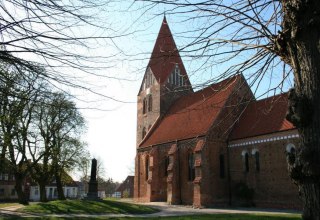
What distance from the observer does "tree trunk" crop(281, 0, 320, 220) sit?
346 centimetres

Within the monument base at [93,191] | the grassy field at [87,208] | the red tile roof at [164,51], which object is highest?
the red tile roof at [164,51]

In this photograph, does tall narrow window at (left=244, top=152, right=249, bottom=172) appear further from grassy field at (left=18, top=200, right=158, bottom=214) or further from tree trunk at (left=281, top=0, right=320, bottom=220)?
tree trunk at (left=281, top=0, right=320, bottom=220)

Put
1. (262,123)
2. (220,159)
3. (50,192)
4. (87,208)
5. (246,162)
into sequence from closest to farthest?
1. (87,208)
2. (262,123)
3. (246,162)
4. (220,159)
5. (50,192)

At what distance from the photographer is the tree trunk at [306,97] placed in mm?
3459

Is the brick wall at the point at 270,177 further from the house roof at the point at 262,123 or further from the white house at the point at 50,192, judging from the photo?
the white house at the point at 50,192

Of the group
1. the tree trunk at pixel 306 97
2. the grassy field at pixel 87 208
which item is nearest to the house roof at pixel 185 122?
the grassy field at pixel 87 208

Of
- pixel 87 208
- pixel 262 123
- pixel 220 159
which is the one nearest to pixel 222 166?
pixel 220 159

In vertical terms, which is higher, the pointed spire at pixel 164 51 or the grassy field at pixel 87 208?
the pointed spire at pixel 164 51

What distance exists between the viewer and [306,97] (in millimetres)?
3646

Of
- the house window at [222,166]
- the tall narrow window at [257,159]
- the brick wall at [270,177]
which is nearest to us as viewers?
the brick wall at [270,177]

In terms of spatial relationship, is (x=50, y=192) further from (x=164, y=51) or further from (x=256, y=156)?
(x=164, y=51)

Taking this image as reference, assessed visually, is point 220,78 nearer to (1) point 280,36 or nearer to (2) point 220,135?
(1) point 280,36

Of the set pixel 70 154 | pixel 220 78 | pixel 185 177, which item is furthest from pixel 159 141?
pixel 220 78

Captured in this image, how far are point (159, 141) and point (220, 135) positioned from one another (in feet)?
21.4
